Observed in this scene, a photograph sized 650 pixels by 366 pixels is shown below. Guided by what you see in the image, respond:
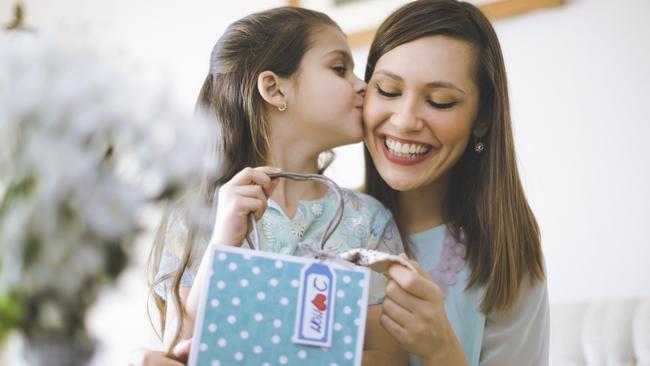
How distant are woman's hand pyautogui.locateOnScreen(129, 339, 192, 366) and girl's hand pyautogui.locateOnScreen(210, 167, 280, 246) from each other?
0.15m

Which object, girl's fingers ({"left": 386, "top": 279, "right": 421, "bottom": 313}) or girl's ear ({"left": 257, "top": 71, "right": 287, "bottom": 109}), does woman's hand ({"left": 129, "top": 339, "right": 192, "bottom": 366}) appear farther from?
girl's ear ({"left": 257, "top": 71, "right": 287, "bottom": 109})

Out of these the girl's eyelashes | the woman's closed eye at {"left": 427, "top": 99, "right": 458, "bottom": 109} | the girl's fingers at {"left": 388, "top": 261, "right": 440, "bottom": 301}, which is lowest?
the girl's fingers at {"left": 388, "top": 261, "right": 440, "bottom": 301}

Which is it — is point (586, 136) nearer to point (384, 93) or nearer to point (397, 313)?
point (384, 93)

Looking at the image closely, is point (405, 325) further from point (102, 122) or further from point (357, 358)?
point (102, 122)

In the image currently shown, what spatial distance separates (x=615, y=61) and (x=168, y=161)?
4.95 ft

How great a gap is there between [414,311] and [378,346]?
21cm

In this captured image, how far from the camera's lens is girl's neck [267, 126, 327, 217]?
138 centimetres

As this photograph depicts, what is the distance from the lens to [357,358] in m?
0.82

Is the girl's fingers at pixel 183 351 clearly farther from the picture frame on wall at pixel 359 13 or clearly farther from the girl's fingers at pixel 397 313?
the picture frame on wall at pixel 359 13

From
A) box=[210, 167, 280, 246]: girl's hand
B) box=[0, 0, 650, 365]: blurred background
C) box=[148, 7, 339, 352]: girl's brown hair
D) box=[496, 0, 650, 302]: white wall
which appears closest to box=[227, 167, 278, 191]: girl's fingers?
box=[210, 167, 280, 246]: girl's hand

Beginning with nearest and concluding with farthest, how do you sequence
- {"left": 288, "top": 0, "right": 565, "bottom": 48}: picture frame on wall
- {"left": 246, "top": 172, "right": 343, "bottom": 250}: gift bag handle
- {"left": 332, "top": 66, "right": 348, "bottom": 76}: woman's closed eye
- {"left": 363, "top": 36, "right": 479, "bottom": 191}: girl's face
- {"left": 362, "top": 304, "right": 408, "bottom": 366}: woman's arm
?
1. {"left": 246, "top": 172, "right": 343, "bottom": 250}: gift bag handle
2. {"left": 362, "top": 304, "right": 408, "bottom": 366}: woman's arm
3. {"left": 363, "top": 36, "right": 479, "bottom": 191}: girl's face
4. {"left": 332, "top": 66, "right": 348, "bottom": 76}: woman's closed eye
5. {"left": 288, "top": 0, "right": 565, "bottom": 48}: picture frame on wall

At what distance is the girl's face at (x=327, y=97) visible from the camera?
4.44 ft

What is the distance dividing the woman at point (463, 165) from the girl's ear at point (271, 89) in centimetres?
15

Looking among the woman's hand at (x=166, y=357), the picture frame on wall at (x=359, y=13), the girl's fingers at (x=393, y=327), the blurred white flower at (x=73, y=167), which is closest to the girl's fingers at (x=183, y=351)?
the woman's hand at (x=166, y=357)
